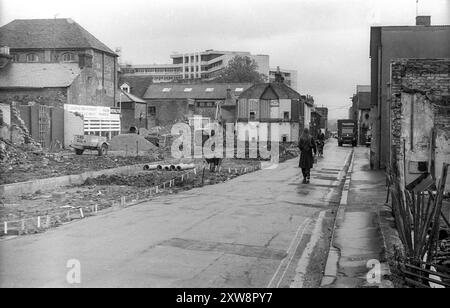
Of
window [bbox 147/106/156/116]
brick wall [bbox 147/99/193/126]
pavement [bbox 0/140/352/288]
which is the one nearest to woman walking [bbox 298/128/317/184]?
pavement [bbox 0/140/352/288]

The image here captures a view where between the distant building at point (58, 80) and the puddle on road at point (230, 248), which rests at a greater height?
the distant building at point (58, 80)

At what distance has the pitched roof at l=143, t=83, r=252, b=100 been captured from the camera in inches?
3076

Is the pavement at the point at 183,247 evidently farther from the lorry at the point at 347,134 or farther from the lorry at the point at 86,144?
the lorry at the point at 347,134

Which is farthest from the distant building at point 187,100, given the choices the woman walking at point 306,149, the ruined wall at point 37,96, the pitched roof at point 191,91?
the woman walking at point 306,149

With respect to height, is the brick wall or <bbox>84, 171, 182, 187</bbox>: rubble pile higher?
the brick wall

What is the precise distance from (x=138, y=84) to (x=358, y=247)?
75.9m

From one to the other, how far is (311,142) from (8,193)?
999 centimetres

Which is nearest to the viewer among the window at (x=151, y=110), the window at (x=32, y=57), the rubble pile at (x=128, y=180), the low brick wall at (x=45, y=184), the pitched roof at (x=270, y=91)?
the low brick wall at (x=45, y=184)

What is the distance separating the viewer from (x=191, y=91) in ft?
260

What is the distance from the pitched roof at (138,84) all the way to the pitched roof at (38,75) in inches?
1083

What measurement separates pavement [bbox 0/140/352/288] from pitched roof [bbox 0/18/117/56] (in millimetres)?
54074

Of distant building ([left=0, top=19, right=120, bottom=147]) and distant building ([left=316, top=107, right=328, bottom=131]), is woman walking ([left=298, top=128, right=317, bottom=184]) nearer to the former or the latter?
distant building ([left=0, top=19, right=120, bottom=147])

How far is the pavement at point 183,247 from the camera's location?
657cm
